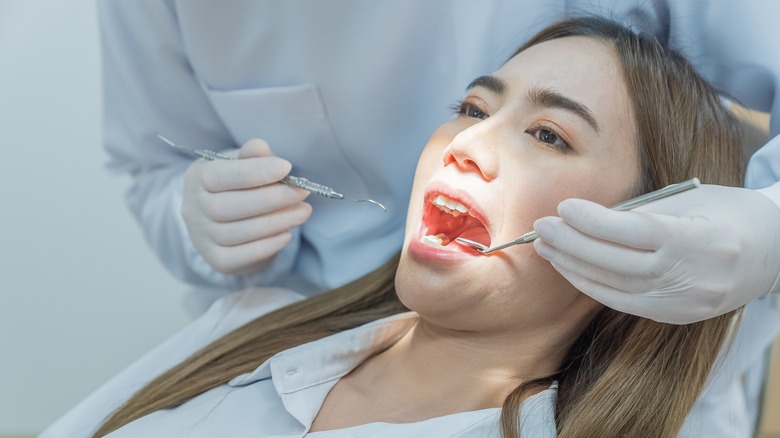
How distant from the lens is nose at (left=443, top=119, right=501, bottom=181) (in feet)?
4.43

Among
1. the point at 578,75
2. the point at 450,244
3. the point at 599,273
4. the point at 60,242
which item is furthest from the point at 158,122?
the point at 599,273

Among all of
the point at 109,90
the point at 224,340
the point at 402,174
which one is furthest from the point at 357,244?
the point at 109,90

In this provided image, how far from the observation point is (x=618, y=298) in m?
1.26

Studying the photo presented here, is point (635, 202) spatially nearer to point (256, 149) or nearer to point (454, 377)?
point (454, 377)

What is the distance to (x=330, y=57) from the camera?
67.4 inches

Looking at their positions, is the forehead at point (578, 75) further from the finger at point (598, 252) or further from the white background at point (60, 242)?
the white background at point (60, 242)

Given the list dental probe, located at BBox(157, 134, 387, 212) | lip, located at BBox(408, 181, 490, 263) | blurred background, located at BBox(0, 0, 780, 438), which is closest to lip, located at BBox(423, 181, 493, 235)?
lip, located at BBox(408, 181, 490, 263)

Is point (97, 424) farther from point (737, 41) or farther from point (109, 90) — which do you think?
point (737, 41)

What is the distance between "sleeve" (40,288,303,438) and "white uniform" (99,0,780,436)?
0.11 m

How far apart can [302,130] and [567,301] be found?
650mm

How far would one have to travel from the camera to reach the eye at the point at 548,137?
139 centimetres

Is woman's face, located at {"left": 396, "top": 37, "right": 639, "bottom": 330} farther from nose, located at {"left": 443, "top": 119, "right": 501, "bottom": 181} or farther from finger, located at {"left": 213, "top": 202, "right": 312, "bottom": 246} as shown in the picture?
finger, located at {"left": 213, "top": 202, "right": 312, "bottom": 246}

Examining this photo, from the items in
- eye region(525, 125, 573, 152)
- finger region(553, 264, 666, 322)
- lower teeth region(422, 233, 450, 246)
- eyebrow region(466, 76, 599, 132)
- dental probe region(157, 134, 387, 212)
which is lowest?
finger region(553, 264, 666, 322)

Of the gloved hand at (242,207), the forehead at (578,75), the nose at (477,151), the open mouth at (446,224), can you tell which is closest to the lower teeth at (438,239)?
the open mouth at (446,224)
